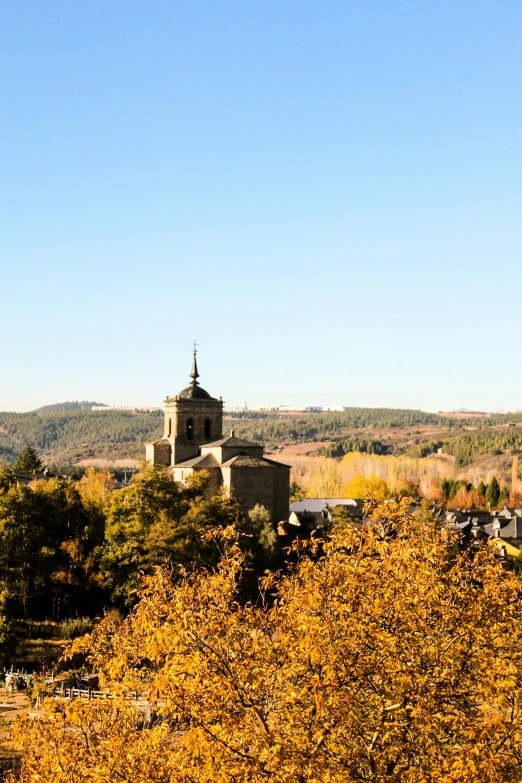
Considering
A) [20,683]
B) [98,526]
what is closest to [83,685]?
[20,683]

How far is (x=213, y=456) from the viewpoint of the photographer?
162ft

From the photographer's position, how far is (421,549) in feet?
42.2

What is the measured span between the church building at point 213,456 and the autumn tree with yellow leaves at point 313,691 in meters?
32.7

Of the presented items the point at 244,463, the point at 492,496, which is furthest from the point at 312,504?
the point at 492,496

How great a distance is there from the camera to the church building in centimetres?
4794

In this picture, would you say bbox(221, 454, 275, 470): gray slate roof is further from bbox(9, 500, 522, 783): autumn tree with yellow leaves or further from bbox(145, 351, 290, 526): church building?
bbox(9, 500, 522, 783): autumn tree with yellow leaves

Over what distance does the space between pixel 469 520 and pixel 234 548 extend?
6904cm

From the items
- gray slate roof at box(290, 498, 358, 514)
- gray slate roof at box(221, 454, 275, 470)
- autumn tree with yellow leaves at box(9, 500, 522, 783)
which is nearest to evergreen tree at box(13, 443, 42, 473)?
gray slate roof at box(290, 498, 358, 514)

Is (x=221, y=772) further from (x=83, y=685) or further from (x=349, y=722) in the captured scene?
(x=83, y=685)

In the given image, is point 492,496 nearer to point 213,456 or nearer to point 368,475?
point 368,475

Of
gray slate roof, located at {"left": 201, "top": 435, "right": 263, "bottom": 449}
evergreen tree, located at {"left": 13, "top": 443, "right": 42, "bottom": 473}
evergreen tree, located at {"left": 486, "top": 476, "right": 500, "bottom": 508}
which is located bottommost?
evergreen tree, located at {"left": 486, "top": 476, "right": 500, "bottom": 508}

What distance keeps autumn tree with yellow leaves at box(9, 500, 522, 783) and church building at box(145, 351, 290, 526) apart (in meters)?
32.7

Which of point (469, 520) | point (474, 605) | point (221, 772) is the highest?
point (474, 605)

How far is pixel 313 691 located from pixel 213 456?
130 ft
